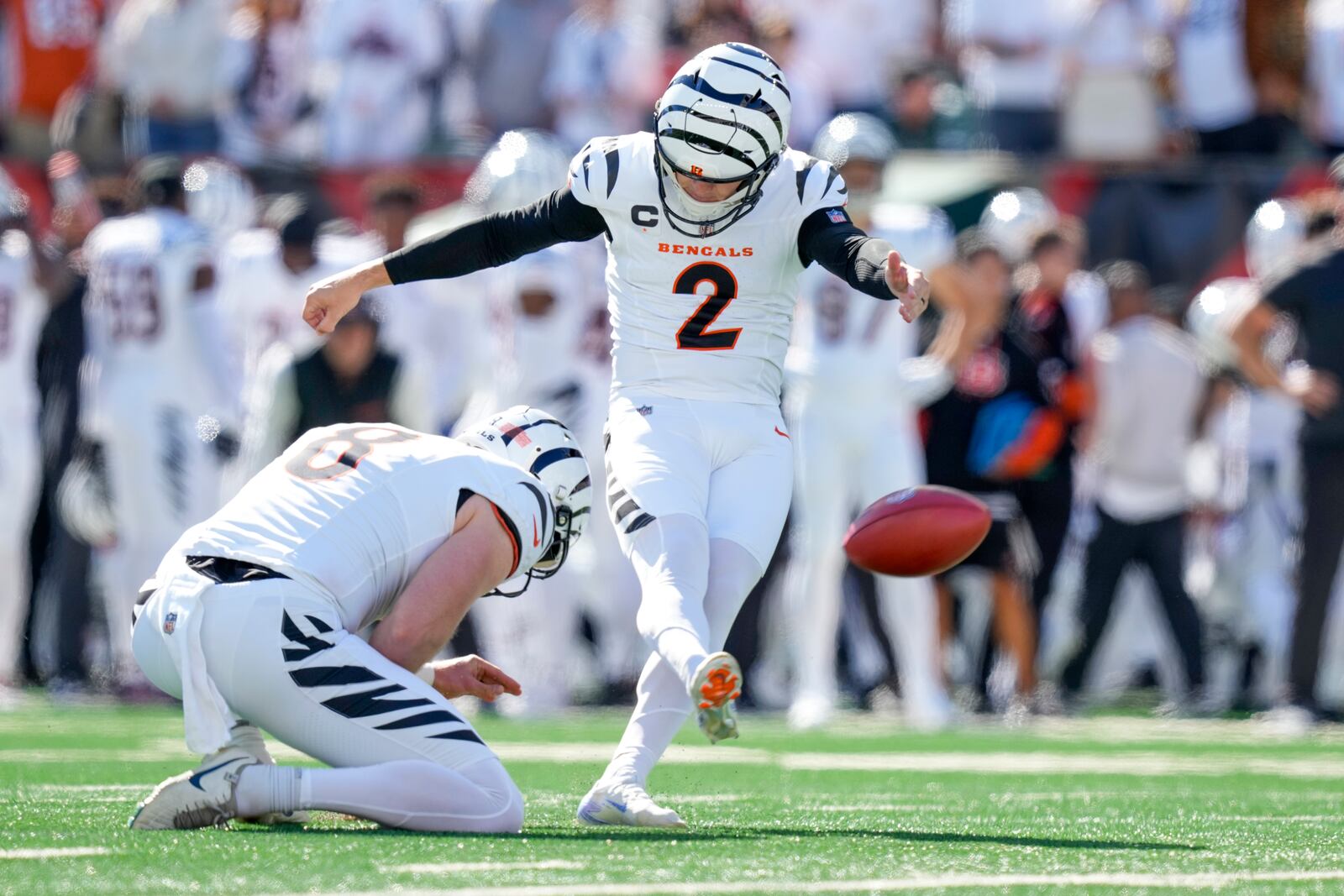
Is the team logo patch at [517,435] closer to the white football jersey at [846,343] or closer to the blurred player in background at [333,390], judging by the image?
the white football jersey at [846,343]

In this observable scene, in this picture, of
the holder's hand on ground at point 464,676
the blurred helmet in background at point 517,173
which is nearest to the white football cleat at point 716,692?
the holder's hand on ground at point 464,676

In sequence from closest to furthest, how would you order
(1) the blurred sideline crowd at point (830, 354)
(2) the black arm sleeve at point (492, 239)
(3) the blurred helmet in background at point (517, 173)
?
(2) the black arm sleeve at point (492, 239) < (1) the blurred sideline crowd at point (830, 354) < (3) the blurred helmet in background at point (517, 173)

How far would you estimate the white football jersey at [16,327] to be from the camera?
34.4 ft

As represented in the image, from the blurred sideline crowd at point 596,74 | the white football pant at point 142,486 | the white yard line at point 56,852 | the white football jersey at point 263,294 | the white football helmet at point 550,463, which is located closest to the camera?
the white yard line at point 56,852

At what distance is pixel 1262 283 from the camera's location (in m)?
9.29

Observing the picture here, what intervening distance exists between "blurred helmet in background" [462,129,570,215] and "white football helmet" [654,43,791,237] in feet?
15.7

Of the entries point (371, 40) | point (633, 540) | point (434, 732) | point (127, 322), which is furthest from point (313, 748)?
point (371, 40)

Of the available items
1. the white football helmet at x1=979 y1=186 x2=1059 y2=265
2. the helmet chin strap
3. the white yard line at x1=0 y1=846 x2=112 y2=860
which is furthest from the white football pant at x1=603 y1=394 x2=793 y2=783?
the white football helmet at x1=979 y1=186 x2=1059 y2=265

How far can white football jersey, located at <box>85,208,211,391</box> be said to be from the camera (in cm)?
1001

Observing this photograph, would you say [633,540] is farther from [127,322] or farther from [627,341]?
[127,322]

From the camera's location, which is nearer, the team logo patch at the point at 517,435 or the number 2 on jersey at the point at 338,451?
the number 2 on jersey at the point at 338,451

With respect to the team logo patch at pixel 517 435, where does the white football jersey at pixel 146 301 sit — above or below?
above

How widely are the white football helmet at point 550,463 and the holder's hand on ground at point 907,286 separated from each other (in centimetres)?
Result: 82

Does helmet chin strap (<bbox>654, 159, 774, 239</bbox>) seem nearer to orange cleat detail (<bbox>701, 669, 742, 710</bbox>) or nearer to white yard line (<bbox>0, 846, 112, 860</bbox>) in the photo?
orange cleat detail (<bbox>701, 669, 742, 710</bbox>)
